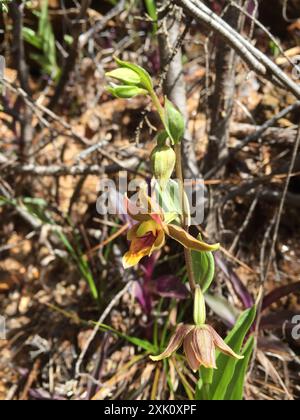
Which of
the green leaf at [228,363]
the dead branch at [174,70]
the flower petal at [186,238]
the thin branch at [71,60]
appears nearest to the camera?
the flower petal at [186,238]

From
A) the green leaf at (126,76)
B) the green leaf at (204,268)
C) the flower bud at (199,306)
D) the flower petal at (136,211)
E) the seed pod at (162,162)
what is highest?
the green leaf at (126,76)

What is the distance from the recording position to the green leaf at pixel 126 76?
97 cm

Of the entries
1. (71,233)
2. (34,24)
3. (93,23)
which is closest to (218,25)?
(71,233)

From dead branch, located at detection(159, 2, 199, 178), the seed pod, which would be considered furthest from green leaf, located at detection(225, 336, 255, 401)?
dead branch, located at detection(159, 2, 199, 178)

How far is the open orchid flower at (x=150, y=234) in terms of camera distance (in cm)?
99

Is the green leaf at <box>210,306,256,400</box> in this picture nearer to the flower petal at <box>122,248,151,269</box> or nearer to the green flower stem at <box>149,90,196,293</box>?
the green flower stem at <box>149,90,196,293</box>

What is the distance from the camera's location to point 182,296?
5.01 feet

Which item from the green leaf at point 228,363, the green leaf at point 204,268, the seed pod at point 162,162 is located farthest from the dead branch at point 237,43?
the green leaf at point 228,363

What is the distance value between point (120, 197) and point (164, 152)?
717 millimetres

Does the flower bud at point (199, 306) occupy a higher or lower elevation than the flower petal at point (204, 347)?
higher

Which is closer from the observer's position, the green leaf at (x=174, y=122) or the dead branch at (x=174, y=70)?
the green leaf at (x=174, y=122)

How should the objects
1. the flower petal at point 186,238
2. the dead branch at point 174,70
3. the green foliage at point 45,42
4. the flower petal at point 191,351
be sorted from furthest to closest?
the green foliage at point 45,42, the dead branch at point 174,70, the flower petal at point 191,351, the flower petal at point 186,238

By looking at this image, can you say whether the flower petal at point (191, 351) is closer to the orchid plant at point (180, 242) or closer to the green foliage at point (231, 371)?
the orchid plant at point (180, 242)
